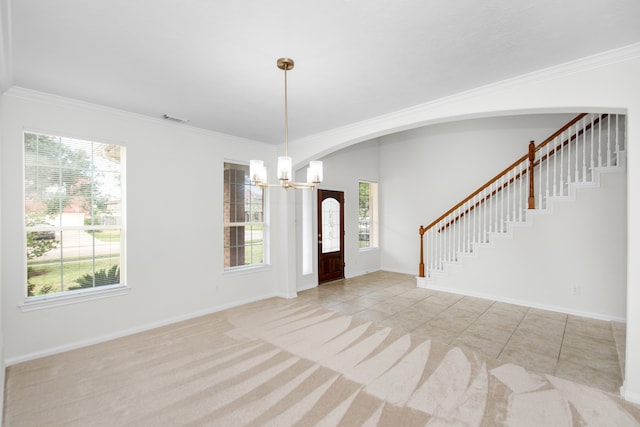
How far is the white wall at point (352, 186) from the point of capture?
22.0ft

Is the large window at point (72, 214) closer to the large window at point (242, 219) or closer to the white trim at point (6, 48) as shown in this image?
the white trim at point (6, 48)

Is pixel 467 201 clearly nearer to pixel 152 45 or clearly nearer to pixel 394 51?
pixel 394 51

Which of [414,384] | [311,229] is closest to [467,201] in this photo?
[311,229]

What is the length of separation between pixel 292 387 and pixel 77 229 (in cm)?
312

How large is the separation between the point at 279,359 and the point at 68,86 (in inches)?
142

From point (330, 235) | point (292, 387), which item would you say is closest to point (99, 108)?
point (292, 387)

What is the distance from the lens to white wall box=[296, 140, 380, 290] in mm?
6705

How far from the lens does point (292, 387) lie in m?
2.65

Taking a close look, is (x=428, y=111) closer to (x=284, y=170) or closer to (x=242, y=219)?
(x=284, y=170)

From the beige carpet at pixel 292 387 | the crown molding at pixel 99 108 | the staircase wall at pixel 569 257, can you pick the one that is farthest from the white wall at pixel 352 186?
the beige carpet at pixel 292 387

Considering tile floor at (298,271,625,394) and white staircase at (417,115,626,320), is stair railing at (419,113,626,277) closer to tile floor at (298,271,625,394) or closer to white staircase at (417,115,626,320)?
white staircase at (417,115,626,320)

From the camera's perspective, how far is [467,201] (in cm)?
600

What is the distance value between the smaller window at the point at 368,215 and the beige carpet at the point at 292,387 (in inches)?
161

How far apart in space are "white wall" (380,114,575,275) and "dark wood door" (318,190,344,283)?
158 cm
